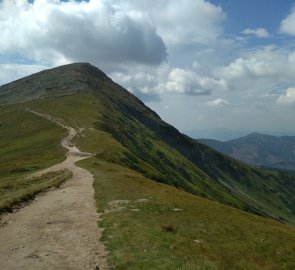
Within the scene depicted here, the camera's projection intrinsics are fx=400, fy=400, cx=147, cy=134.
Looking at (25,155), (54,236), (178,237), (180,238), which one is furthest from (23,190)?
Answer: (25,155)

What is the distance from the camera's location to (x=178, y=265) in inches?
834

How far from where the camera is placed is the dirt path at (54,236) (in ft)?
69.6

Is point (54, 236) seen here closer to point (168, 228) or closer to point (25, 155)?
point (168, 228)

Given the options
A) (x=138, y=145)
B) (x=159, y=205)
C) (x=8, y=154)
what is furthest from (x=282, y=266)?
(x=138, y=145)

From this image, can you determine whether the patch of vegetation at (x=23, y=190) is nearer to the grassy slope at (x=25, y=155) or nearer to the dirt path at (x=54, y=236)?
the grassy slope at (x=25, y=155)

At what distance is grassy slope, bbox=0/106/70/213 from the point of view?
4770 centimetres

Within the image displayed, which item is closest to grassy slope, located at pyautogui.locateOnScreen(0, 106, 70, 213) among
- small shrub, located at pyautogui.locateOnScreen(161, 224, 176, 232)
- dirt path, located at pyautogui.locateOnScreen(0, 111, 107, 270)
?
dirt path, located at pyautogui.locateOnScreen(0, 111, 107, 270)

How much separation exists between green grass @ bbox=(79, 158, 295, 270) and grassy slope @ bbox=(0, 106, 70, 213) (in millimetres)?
9413

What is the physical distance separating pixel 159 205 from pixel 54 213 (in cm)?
1109

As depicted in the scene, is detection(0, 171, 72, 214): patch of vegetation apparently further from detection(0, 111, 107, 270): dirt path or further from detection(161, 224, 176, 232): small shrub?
detection(161, 224, 176, 232): small shrub

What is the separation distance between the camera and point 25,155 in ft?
384

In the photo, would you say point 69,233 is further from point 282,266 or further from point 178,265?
point 282,266

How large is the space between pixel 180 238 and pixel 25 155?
9739 cm

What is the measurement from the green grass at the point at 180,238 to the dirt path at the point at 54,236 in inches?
43.8
